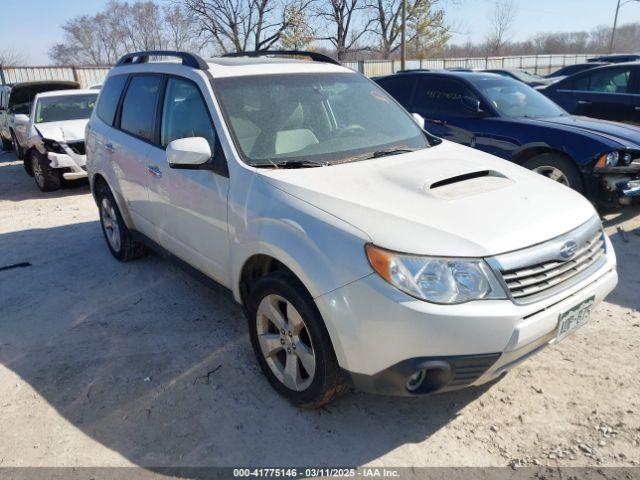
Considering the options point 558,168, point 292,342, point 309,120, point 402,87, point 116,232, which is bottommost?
point 116,232

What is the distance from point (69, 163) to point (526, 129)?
23.1 feet

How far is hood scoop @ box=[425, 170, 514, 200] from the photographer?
8.41ft

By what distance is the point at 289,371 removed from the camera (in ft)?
8.91

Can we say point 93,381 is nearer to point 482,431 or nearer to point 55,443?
point 55,443

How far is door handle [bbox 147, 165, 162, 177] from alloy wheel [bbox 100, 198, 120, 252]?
131 cm

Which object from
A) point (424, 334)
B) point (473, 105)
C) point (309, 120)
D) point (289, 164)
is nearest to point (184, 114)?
point (309, 120)

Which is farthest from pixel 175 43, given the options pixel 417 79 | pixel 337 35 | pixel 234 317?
pixel 234 317

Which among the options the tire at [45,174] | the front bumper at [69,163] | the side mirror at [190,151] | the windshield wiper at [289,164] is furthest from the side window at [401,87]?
the tire at [45,174]

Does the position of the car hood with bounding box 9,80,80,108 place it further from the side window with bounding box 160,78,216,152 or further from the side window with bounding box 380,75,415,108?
the side window with bounding box 160,78,216,152

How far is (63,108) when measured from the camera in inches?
372

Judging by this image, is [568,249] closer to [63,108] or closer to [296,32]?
[63,108]

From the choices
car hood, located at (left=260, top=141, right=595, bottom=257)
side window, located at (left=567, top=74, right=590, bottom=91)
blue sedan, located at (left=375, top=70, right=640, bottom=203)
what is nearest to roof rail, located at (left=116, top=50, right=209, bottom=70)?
car hood, located at (left=260, top=141, right=595, bottom=257)

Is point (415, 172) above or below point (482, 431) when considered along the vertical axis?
above

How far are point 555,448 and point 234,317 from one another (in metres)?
2.31
